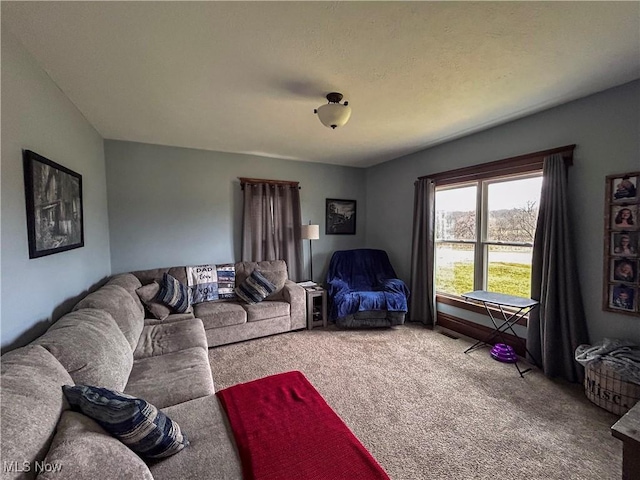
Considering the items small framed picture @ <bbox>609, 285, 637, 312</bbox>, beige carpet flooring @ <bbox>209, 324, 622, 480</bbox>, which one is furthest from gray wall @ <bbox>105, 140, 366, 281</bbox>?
small framed picture @ <bbox>609, 285, 637, 312</bbox>

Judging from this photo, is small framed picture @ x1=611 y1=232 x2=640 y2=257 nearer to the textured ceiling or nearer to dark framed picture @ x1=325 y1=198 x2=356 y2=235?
the textured ceiling

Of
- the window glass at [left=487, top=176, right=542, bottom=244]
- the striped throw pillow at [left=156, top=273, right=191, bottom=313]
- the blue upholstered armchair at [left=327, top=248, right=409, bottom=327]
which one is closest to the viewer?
the window glass at [left=487, top=176, right=542, bottom=244]

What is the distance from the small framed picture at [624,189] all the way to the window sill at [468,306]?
1.32 meters

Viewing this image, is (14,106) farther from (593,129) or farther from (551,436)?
(593,129)

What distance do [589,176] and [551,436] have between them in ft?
6.91

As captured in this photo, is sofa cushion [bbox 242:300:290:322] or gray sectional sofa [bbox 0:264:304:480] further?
sofa cushion [bbox 242:300:290:322]

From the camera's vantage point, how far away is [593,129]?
2305 millimetres

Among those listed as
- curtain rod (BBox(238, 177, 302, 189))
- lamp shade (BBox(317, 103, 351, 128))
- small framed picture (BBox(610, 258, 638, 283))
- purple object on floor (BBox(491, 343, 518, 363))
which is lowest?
purple object on floor (BBox(491, 343, 518, 363))

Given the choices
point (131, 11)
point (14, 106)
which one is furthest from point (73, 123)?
point (131, 11)

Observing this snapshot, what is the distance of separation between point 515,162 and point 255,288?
11.0 feet

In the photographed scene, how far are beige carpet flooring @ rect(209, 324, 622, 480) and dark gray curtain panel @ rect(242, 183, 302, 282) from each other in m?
1.41

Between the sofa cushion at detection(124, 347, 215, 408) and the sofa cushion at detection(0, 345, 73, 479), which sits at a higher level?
the sofa cushion at detection(0, 345, 73, 479)

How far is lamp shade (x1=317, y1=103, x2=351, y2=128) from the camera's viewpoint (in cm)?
207

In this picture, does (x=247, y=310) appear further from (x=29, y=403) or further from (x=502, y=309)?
(x=502, y=309)
